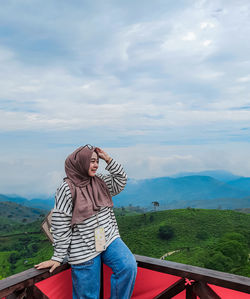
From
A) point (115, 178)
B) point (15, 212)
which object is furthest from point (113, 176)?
point (15, 212)

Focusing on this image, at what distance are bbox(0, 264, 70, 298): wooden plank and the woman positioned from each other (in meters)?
0.05

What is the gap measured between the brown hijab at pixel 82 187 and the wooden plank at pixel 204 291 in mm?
827

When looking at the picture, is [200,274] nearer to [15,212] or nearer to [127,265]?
[127,265]

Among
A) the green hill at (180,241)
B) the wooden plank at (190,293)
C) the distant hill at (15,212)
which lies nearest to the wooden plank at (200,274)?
the wooden plank at (190,293)

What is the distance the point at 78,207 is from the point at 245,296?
1.18 meters

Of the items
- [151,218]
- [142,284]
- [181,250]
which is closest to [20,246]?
[151,218]

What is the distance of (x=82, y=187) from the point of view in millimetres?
1905

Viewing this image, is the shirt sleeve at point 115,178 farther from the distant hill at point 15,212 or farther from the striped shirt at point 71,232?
the distant hill at point 15,212

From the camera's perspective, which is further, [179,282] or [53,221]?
[179,282]

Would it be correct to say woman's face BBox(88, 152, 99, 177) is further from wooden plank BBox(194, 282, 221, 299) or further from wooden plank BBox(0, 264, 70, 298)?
wooden plank BBox(194, 282, 221, 299)

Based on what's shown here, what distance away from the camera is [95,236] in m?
1.88

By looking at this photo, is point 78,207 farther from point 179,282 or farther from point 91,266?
point 179,282

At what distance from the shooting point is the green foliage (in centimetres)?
2169

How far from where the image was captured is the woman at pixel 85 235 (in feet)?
5.98
